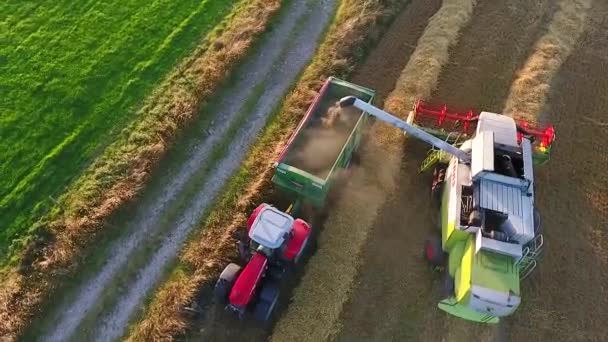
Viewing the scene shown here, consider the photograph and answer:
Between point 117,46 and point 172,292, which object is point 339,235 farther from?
point 117,46

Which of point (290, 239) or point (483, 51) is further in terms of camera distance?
point (483, 51)

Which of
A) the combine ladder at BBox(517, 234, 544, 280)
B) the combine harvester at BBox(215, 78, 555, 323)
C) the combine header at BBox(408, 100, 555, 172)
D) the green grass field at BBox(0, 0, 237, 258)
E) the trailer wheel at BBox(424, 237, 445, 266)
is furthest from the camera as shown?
the green grass field at BBox(0, 0, 237, 258)

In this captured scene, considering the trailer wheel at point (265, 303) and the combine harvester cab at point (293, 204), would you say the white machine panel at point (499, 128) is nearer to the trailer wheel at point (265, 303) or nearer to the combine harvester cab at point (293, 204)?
the combine harvester cab at point (293, 204)

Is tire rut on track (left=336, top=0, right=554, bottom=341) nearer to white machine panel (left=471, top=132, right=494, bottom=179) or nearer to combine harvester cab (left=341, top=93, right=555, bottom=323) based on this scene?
combine harvester cab (left=341, top=93, right=555, bottom=323)

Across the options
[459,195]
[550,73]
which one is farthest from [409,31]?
[459,195]

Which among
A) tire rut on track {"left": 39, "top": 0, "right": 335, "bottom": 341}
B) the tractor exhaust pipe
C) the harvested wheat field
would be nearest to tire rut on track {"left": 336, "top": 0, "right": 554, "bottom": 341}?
the harvested wheat field

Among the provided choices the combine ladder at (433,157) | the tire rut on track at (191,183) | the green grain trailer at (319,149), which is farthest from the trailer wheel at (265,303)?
the combine ladder at (433,157)
